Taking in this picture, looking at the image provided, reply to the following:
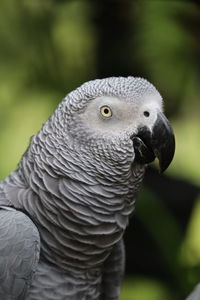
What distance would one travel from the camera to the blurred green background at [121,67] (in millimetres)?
2793

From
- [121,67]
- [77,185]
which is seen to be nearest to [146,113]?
[77,185]

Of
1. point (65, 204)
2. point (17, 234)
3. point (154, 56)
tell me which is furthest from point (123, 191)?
point (154, 56)

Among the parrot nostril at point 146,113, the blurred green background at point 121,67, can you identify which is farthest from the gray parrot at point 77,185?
the blurred green background at point 121,67

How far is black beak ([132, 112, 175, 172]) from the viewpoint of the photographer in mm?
1458

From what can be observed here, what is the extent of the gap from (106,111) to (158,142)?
158 mm

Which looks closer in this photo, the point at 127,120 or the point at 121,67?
the point at 127,120

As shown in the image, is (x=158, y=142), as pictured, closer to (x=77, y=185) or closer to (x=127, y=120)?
(x=127, y=120)

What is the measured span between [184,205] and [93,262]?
142 cm

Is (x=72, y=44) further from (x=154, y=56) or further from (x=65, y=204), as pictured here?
(x=65, y=204)

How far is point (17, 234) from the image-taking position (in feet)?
4.93

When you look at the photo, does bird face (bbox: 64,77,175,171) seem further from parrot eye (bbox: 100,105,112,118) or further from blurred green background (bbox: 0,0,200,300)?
blurred green background (bbox: 0,0,200,300)

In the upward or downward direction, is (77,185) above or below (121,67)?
below

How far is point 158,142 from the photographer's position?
1462mm

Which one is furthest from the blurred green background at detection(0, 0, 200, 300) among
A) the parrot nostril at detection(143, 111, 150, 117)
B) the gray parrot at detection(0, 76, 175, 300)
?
the parrot nostril at detection(143, 111, 150, 117)
